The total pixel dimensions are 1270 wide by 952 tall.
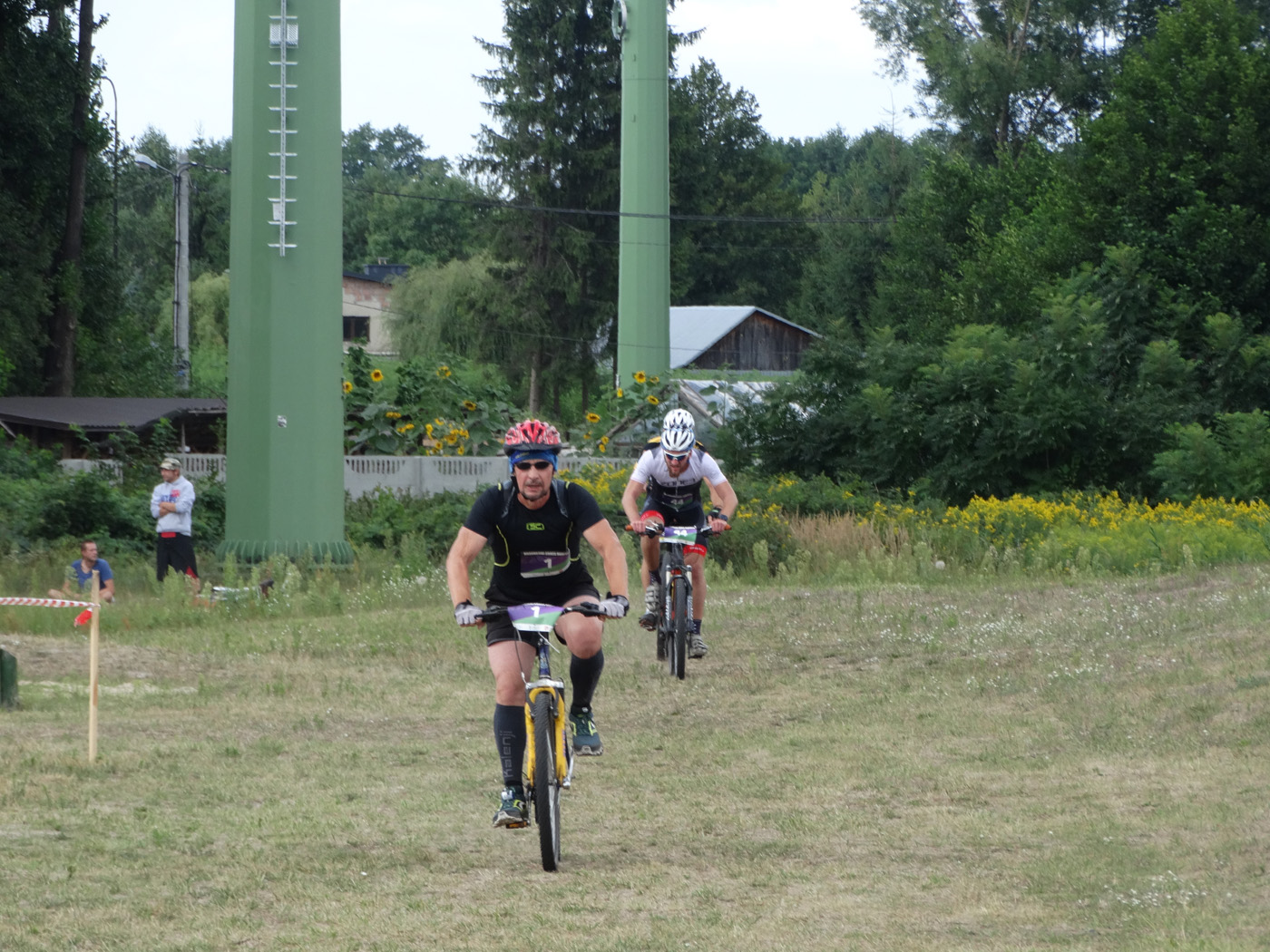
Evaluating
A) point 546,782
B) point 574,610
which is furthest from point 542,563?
point 546,782

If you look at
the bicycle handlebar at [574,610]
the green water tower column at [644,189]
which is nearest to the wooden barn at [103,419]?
the green water tower column at [644,189]

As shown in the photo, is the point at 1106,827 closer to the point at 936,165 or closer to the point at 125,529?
the point at 125,529

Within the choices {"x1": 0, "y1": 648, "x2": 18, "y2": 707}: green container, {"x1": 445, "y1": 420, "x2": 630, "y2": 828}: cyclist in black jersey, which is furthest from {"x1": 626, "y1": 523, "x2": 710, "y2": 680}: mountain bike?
{"x1": 445, "y1": 420, "x2": 630, "y2": 828}: cyclist in black jersey

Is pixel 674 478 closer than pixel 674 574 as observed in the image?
No

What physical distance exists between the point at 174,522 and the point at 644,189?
18.1 m

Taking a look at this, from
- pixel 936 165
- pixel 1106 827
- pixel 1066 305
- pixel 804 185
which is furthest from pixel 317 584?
pixel 804 185

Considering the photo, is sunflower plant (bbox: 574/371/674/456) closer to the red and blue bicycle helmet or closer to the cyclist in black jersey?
the cyclist in black jersey

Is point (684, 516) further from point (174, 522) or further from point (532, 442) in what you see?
point (174, 522)

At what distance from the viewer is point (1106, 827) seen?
8.10m

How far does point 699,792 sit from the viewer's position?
9328 millimetres

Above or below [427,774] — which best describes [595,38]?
above

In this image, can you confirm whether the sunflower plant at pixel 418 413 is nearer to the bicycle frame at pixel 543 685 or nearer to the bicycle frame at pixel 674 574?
the bicycle frame at pixel 674 574

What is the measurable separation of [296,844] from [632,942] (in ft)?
7.98

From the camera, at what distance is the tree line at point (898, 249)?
92.4 ft
